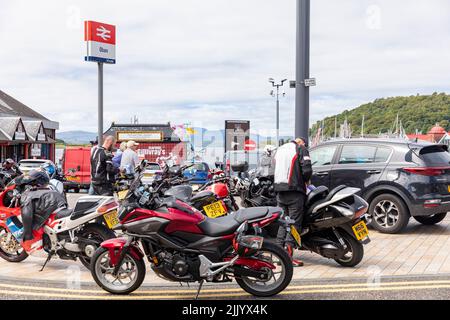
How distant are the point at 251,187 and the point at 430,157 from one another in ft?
10.9

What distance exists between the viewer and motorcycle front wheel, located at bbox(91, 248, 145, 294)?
5332mm

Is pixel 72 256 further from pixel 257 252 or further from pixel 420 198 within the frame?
pixel 420 198

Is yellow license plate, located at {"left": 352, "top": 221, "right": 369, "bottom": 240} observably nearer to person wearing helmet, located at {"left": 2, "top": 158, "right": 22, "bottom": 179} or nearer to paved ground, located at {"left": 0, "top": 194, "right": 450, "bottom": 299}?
paved ground, located at {"left": 0, "top": 194, "right": 450, "bottom": 299}

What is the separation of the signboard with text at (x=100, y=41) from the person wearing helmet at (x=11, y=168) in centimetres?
233

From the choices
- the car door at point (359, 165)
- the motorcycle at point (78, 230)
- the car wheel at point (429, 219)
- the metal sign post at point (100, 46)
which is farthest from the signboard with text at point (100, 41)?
the car wheel at point (429, 219)

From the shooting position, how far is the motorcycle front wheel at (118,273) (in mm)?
5332

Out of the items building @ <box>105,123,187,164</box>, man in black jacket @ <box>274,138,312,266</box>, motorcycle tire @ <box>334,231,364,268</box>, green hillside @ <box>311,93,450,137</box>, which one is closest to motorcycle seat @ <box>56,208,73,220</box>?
man in black jacket @ <box>274,138,312,266</box>

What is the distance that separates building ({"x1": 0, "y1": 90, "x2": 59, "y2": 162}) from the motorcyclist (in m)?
35.8

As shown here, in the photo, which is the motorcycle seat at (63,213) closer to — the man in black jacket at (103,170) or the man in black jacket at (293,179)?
the man in black jacket at (103,170)

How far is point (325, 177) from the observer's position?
9.80 metres

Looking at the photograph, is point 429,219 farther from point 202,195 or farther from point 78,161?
point 78,161

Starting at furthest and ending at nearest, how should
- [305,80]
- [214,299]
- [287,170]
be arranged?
1. [305,80]
2. [287,170]
3. [214,299]
